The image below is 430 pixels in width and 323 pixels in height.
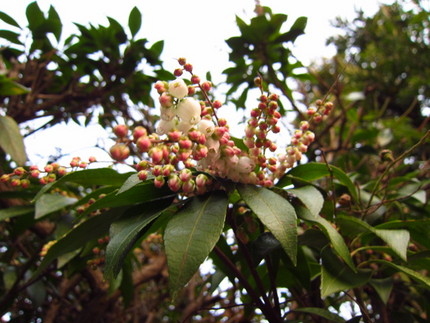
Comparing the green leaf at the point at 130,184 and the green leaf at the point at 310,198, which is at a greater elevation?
the green leaf at the point at 130,184

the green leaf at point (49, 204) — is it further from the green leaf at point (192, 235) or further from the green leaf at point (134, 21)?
the green leaf at point (134, 21)

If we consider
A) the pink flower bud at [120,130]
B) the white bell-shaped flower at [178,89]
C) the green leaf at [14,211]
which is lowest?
the pink flower bud at [120,130]

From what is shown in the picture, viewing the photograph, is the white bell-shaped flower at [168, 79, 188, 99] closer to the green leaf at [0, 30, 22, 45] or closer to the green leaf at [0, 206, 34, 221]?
the green leaf at [0, 206, 34, 221]

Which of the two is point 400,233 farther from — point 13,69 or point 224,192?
point 13,69

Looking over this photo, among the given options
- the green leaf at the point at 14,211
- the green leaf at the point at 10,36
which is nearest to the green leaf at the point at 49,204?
the green leaf at the point at 14,211

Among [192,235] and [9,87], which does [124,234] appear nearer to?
[192,235]

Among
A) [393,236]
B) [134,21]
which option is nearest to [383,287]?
[393,236]
